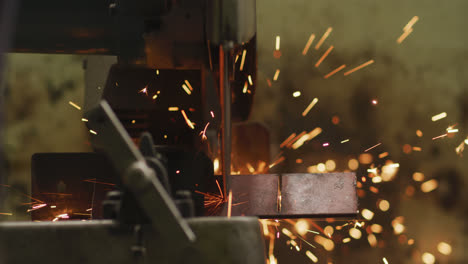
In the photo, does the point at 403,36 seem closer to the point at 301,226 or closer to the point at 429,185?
the point at 429,185

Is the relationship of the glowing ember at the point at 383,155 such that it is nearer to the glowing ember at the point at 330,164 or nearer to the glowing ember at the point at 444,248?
the glowing ember at the point at 330,164

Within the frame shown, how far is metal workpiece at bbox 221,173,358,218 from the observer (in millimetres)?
1015

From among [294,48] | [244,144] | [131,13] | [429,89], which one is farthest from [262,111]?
[131,13]

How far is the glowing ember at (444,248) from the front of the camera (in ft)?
5.83

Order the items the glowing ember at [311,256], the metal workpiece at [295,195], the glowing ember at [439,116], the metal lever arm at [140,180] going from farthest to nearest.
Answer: the glowing ember at [439,116], the glowing ember at [311,256], the metal workpiece at [295,195], the metal lever arm at [140,180]

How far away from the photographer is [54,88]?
187cm

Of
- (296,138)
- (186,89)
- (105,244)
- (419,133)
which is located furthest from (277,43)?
(105,244)

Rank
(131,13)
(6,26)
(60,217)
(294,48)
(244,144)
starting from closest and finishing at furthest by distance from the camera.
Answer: (6,26) < (131,13) < (60,217) < (244,144) < (294,48)

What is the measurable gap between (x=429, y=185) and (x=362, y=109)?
405 mm

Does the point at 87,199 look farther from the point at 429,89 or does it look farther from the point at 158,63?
the point at 429,89

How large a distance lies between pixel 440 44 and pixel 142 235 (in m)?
1.75

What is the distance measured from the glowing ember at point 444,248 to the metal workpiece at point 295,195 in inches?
38.7

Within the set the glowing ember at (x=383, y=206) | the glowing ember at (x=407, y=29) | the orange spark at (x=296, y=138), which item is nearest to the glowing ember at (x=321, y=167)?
the orange spark at (x=296, y=138)

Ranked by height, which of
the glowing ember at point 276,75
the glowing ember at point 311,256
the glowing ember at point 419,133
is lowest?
the glowing ember at point 311,256
